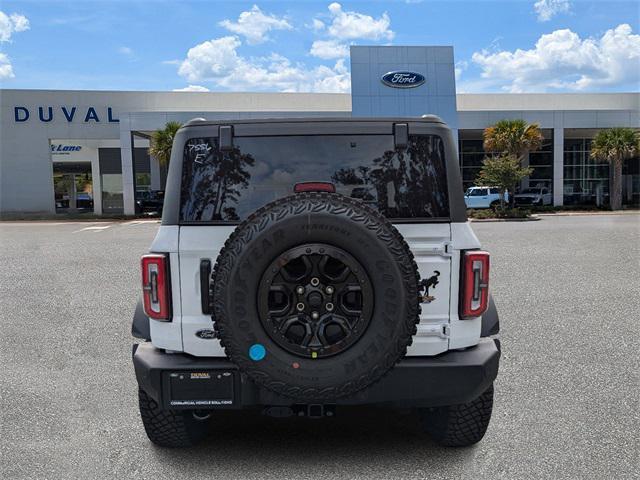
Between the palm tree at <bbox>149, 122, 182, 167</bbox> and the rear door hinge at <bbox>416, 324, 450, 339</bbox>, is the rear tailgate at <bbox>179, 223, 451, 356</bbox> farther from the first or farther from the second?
the palm tree at <bbox>149, 122, 182, 167</bbox>

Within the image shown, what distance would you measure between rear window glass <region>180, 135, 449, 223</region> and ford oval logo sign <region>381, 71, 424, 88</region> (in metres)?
34.1

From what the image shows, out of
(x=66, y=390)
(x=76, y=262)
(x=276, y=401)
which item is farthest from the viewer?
(x=76, y=262)

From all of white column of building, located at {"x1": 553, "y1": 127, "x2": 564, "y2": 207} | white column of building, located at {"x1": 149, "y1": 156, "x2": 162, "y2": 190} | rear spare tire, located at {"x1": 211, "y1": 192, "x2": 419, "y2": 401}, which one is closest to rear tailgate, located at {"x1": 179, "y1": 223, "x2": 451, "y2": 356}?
rear spare tire, located at {"x1": 211, "y1": 192, "x2": 419, "y2": 401}

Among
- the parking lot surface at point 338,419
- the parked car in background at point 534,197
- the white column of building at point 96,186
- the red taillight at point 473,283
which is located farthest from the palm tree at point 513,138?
the red taillight at point 473,283

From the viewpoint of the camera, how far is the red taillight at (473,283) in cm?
315

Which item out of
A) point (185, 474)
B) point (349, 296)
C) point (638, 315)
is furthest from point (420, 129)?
point (638, 315)

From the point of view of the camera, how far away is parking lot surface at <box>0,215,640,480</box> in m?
3.38

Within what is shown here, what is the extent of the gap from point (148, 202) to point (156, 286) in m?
34.6

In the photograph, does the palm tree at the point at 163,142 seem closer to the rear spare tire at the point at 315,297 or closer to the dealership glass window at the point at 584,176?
the dealership glass window at the point at 584,176

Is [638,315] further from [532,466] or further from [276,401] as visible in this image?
[276,401]

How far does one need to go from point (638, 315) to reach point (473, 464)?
510 cm

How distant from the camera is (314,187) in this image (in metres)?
3.18

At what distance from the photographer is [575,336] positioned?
20.9 ft

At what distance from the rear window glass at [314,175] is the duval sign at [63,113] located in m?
37.5
